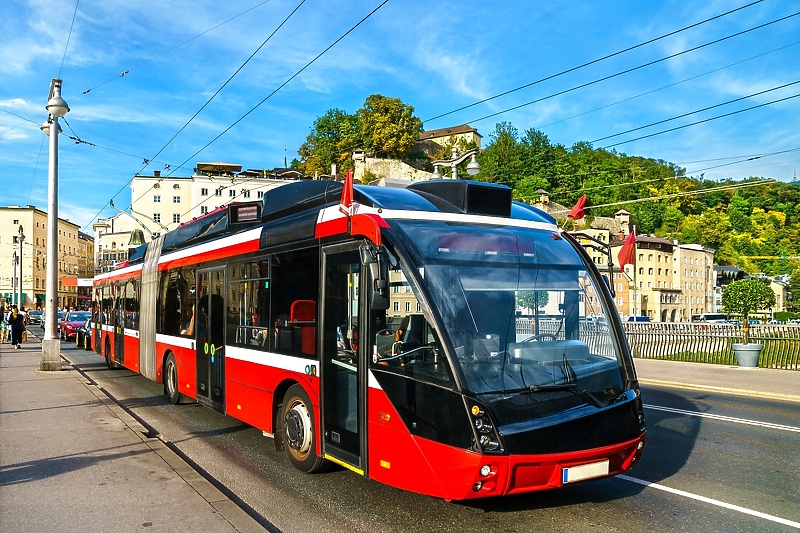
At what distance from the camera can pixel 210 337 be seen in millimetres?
10352

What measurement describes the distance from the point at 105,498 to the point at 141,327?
9377mm

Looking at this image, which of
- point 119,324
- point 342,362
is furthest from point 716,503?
point 119,324

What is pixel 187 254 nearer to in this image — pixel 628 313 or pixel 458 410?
pixel 458 410

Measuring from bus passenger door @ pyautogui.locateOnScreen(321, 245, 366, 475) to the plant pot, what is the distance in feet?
58.8

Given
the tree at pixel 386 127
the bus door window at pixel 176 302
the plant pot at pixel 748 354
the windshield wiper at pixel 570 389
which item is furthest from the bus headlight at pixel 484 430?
the tree at pixel 386 127

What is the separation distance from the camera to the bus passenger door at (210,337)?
9.93 m

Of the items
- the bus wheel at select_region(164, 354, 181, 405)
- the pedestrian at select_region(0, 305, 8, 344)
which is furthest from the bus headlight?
the pedestrian at select_region(0, 305, 8, 344)

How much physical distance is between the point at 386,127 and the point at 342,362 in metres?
111

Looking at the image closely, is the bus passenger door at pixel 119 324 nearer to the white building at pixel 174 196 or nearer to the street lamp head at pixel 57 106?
the street lamp head at pixel 57 106

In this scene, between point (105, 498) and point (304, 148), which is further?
point (304, 148)

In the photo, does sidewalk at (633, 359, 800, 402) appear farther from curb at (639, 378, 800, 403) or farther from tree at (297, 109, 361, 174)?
tree at (297, 109, 361, 174)

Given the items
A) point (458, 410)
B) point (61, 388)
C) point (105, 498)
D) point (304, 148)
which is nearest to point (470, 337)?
point (458, 410)

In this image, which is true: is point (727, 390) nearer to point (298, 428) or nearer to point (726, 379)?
point (726, 379)

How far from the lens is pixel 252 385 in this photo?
340 inches
